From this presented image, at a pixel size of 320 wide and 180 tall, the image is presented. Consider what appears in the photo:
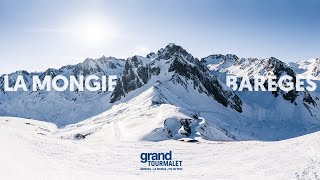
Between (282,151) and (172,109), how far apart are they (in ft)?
229

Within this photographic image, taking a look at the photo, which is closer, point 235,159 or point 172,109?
point 235,159

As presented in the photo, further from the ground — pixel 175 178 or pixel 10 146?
pixel 10 146

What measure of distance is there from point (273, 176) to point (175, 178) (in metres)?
9.16

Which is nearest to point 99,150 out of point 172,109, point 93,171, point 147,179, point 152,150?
point 152,150

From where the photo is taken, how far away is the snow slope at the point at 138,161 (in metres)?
33.1

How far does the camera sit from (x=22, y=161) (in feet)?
115

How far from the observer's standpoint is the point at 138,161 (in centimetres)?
4106

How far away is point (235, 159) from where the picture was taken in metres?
40.0

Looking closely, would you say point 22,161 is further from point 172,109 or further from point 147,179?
point 172,109

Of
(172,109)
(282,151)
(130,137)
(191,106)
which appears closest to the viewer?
(282,151)

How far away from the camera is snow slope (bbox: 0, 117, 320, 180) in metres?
33.1

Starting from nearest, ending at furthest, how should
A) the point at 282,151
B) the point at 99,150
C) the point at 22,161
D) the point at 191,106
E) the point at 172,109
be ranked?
the point at 22,161
the point at 282,151
the point at 99,150
the point at 172,109
the point at 191,106

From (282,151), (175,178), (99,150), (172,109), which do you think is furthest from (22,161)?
(172,109)

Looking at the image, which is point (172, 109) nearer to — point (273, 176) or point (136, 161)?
point (136, 161)
